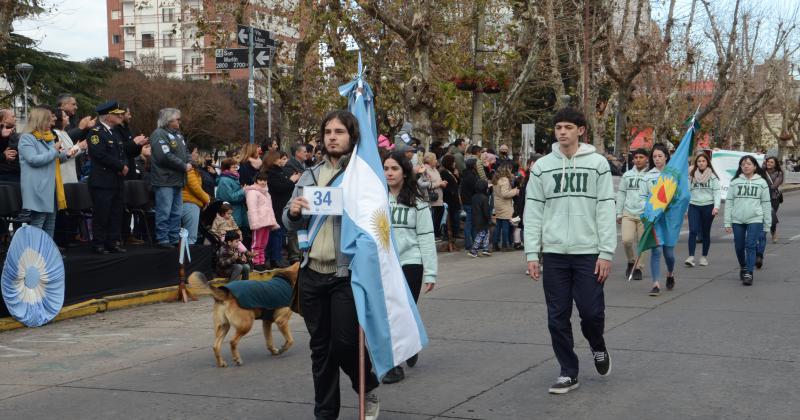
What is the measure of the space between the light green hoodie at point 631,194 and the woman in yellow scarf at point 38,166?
755 centimetres

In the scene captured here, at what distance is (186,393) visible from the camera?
6.81 m

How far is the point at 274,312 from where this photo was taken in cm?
807

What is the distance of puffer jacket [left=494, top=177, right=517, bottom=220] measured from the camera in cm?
1755

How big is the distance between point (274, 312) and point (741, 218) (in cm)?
758

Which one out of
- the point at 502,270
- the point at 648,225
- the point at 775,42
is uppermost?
the point at 775,42

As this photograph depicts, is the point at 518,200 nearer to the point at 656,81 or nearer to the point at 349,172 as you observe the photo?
the point at 349,172

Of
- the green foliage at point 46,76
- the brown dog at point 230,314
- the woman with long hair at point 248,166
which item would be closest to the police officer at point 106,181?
the woman with long hair at point 248,166

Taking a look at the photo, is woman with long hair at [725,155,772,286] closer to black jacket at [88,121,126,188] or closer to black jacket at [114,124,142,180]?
black jacket at [114,124,142,180]

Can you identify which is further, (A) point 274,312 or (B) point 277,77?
(B) point 277,77

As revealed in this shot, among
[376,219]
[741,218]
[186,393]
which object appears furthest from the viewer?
[741,218]

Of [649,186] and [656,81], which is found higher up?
[656,81]

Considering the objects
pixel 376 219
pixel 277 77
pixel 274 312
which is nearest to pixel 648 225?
pixel 274 312

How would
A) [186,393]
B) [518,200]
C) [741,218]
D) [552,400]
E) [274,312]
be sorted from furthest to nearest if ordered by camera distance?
[518,200] → [741,218] → [274,312] → [186,393] → [552,400]

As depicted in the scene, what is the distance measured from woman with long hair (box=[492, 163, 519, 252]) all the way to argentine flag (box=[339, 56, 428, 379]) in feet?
40.0
